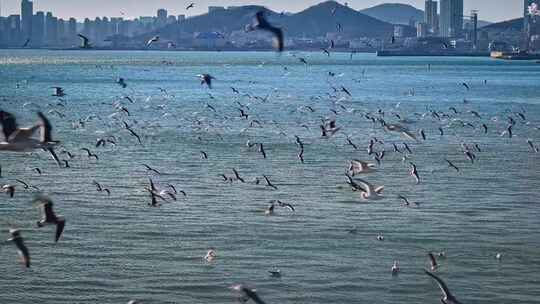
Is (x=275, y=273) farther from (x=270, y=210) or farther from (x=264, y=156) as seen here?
(x=264, y=156)

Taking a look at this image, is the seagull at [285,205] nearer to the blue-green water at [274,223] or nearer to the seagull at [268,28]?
the blue-green water at [274,223]

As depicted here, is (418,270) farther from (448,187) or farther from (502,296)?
(448,187)

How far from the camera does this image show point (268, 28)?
1625cm

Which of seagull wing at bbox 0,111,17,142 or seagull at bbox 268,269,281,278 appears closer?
seagull wing at bbox 0,111,17,142

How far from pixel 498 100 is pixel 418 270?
6391cm

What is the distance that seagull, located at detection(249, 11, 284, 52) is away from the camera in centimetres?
1522

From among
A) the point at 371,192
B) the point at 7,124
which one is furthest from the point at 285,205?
the point at 7,124

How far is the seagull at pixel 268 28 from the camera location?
15219mm

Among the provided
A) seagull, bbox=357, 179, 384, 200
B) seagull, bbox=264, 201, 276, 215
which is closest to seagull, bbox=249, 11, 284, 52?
seagull, bbox=357, 179, 384, 200

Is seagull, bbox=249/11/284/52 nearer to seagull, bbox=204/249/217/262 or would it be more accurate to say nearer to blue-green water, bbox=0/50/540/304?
blue-green water, bbox=0/50/540/304

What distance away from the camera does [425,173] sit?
35.7m

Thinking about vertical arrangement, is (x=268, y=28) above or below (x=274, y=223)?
above

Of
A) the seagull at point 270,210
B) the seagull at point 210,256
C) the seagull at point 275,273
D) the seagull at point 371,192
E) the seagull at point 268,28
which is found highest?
the seagull at point 268,28

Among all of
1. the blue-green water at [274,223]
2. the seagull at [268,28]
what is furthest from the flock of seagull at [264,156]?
the blue-green water at [274,223]
